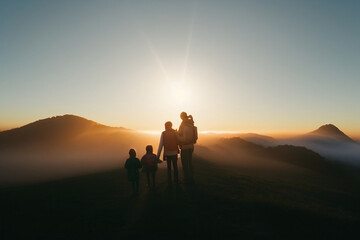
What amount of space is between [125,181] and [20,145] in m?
122

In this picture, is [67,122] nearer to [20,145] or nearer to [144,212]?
[20,145]

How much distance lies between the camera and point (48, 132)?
132m

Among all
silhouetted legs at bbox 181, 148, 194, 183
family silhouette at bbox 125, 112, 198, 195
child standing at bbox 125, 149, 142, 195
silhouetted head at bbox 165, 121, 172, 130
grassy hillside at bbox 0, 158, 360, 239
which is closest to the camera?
grassy hillside at bbox 0, 158, 360, 239

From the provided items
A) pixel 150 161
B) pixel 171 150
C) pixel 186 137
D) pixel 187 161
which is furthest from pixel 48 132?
pixel 186 137

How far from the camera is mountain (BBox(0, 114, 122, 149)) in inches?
4919

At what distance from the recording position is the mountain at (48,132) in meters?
125

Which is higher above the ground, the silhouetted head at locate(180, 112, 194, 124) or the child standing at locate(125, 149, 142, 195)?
the silhouetted head at locate(180, 112, 194, 124)

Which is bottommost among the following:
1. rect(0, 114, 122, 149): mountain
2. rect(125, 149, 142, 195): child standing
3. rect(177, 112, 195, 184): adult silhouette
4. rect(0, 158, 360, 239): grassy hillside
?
rect(0, 158, 360, 239): grassy hillside

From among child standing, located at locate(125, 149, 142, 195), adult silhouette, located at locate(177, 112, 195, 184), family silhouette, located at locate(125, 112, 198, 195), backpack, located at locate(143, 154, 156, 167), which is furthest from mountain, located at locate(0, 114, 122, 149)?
adult silhouette, located at locate(177, 112, 195, 184)

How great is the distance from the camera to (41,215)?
12797 millimetres

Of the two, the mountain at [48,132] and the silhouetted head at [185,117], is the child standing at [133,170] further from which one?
the mountain at [48,132]

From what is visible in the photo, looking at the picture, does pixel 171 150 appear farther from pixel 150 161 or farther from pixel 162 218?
pixel 162 218

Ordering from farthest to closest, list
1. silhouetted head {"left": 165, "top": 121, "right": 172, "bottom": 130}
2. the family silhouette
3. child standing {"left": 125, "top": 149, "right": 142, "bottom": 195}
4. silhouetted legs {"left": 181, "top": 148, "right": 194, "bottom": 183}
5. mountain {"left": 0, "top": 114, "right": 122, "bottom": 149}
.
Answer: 1. mountain {"left": 0, "top": 114, "right": 122, "bottom": 149}
2. silhouetted legs {"left": 181, "top": 148, "right": 194, "bottom": 183}
3. child standing {"left": 125, "top": 149, "right": 142, "bottom": 195}
4. silhouetted head {"left": 165, "top": 121, "right": 172, "bottom": 130}
5. the family silhouette

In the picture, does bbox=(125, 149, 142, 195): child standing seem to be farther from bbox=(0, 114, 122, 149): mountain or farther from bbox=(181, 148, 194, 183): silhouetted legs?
bbox=(0, 114, 122, 149): mountain
